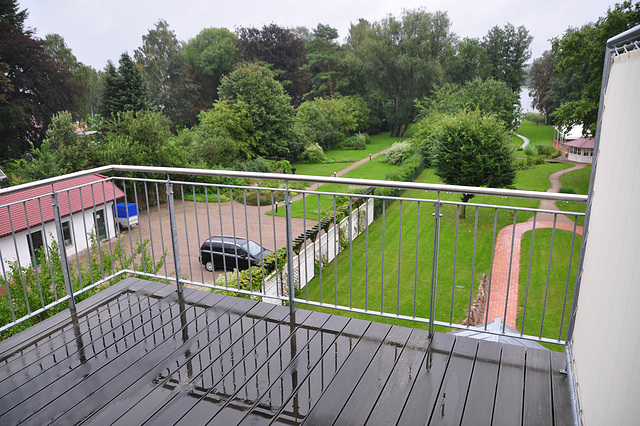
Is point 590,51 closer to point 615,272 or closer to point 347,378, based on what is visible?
point 615,272

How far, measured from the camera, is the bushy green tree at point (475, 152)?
18.6 m

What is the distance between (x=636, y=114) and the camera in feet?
5.07

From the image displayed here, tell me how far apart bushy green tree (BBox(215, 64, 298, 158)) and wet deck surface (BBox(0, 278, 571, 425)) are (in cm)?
2502

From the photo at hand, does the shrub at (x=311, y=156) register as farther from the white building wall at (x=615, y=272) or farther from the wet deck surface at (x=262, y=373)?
the white building wall at (x=615, y=272)

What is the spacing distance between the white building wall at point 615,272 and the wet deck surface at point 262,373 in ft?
1.53

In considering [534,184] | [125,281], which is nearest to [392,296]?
[125,281]

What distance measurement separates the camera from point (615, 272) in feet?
5.59

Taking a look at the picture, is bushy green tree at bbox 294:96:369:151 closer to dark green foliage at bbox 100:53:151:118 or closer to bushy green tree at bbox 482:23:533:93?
dark green foliage at bbox 100:53:151:118

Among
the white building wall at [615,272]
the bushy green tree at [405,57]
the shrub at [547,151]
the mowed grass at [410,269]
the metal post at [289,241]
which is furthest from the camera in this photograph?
the bushy green tree at [405,57]

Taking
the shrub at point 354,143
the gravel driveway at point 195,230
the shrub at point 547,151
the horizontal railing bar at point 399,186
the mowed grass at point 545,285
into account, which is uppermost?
the horizontal railing bar at point 399,186

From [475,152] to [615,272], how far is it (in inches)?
712

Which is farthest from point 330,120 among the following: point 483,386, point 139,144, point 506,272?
point 483,386

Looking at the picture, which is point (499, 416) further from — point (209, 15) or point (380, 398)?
point (209, 15)

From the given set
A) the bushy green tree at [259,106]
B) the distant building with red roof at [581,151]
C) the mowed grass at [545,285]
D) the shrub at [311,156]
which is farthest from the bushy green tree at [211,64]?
the mowed grass at [545,285]
